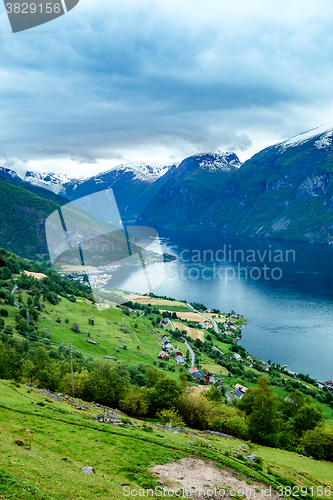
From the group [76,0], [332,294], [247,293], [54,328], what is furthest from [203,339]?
[76,0]

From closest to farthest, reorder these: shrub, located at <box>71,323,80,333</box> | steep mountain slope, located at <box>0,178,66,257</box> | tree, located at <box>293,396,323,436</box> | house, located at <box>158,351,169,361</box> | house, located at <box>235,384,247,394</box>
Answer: tree, located at <box>293,396,323,436</box>
house, located at <box>235,384,247,394</box>
shrub, located at <box>71,323,80,333</box>
house, located at <box>158,351,169,361</box>
steep mountain slope, located at <box>0,178,66,257</box>

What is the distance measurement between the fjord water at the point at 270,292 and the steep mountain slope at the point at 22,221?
3688 cm

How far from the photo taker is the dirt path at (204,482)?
458 inches

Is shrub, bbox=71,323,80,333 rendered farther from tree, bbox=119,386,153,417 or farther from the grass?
the grass

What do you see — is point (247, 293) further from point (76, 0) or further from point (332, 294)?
point (76, 0)

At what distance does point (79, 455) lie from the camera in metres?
12.2

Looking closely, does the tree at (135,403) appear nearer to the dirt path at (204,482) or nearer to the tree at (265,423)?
the tree at (265,423)

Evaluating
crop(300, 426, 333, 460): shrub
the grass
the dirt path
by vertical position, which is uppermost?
the grass

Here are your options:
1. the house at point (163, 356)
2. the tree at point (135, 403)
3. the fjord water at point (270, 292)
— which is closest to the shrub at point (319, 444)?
the tree at point (135, 403)

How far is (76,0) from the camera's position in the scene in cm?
977

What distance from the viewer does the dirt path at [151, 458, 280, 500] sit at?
11.6 meters

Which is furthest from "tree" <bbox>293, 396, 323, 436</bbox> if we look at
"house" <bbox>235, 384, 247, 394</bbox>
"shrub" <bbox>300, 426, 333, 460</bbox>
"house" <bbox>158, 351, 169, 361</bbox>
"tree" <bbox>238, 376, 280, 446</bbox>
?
"house" <bbox>158, 351, 169, 361</bbox>

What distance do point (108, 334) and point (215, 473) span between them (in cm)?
4007

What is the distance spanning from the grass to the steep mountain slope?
395 feet
